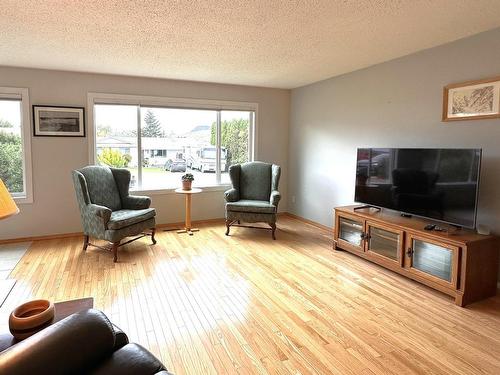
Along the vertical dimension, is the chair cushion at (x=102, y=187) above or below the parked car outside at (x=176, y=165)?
below

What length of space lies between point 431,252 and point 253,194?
2709 millimetres

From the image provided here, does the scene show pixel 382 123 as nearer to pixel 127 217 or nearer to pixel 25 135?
pixel 127 217

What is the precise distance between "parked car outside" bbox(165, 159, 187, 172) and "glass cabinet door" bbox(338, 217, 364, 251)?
2657mm

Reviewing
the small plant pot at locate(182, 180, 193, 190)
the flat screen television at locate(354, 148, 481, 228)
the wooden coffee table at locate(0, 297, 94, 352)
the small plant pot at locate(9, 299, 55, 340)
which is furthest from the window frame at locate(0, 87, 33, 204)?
the flat screen television at locate(354, 148, 481, 228)

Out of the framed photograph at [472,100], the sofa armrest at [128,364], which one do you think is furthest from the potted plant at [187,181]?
the sofa armrest at [128,364]

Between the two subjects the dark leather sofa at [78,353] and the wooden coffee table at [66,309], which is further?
the wooden coffee table at [66,309]

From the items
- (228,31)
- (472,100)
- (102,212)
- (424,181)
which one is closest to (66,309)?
(102,212)

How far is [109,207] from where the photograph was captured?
4.14 metres

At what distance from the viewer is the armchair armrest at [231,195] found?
15.7 ft

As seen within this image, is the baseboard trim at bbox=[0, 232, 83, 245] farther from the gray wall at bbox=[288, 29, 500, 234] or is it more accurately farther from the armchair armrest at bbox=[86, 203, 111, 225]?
the gray wall at bbox=[288, 29, 500, 234]

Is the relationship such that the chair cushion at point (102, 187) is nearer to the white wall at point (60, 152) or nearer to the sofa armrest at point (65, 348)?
the white wall at point (60, 152)

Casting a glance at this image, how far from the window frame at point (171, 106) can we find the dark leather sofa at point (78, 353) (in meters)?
3.98

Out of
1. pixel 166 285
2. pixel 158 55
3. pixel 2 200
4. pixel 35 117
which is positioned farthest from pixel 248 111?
pixel 2 200

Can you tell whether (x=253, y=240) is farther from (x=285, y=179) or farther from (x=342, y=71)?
(x=342, y=71)
